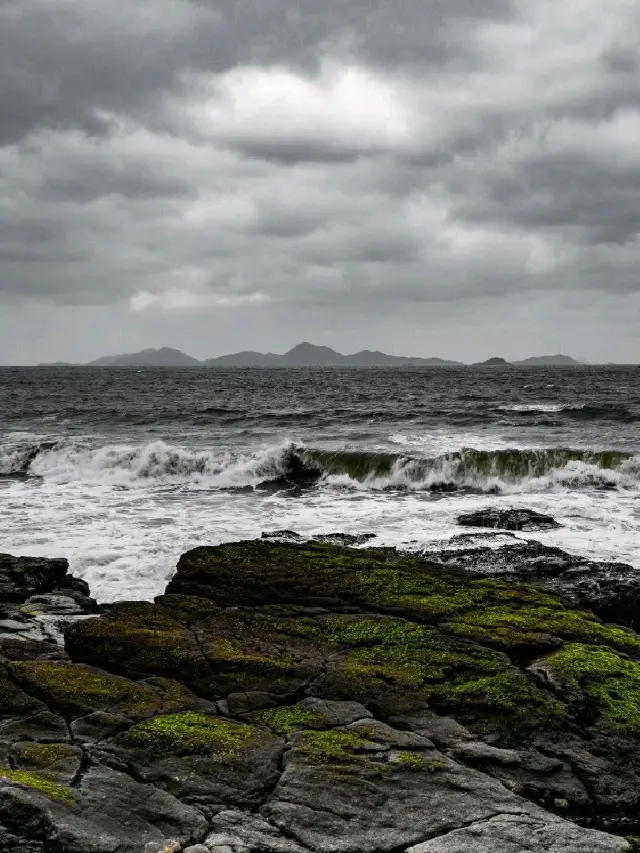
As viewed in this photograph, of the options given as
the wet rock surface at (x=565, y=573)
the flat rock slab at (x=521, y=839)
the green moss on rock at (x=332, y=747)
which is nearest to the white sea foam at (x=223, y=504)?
the wet rock surface at (x=565, y=573)

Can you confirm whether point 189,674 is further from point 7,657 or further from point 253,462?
point 253,462

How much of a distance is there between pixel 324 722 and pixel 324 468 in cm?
2543

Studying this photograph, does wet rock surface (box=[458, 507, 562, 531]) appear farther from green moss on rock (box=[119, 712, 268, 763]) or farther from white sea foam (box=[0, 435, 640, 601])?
green moss on rock (box=[119, 712, 268, 763])

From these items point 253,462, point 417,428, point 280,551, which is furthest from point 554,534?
point 417,428

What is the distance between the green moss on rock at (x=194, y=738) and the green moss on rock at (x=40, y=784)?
0.81 metres

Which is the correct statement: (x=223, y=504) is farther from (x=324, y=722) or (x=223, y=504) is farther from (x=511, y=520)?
(x=324, y=722)

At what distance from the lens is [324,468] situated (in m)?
31.8

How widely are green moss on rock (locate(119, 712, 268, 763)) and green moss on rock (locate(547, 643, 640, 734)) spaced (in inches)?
133

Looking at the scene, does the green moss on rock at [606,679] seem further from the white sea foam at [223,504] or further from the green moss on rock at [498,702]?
the white sea foam at [223,504]

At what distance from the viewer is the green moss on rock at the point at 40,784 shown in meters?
4.98

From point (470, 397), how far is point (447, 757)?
68.6 m

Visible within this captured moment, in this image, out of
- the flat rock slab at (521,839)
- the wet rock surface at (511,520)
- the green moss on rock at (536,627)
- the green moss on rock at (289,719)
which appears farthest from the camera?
the wet rock surface at (511,520)

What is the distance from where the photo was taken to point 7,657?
301 inches

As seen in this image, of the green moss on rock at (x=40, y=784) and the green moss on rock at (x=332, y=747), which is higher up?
the green moss on rock at (x=40, y=784)
